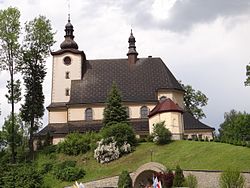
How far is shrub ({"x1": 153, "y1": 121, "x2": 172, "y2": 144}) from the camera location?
1802 inches

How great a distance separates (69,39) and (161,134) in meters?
20.7

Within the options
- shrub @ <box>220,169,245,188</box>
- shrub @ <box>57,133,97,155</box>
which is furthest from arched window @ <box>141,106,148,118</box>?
shrub @ <box>220,169,245,188</box>

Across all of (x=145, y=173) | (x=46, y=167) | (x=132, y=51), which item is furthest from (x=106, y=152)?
(x=132, y=51)

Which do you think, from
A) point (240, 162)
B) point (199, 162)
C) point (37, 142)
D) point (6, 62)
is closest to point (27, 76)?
point (6, 62)

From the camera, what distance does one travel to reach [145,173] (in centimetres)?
3859

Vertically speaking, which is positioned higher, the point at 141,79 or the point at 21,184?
the point at 141,79

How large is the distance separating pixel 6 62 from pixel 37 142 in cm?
1007

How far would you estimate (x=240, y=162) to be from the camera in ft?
117

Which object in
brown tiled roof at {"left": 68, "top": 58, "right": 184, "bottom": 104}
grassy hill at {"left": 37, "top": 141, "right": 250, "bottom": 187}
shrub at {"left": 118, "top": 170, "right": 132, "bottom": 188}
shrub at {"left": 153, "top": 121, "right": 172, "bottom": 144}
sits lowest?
shrub at {"left": 118, "top": 170, "right": 132, "bottom": 188}

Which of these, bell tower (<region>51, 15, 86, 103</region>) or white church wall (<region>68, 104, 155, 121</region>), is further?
bell tower (<region>51, 15, 86, 103</region>)

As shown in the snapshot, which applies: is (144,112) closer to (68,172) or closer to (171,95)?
(171,95)

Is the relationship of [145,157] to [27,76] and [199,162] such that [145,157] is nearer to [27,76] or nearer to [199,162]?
[199,162]

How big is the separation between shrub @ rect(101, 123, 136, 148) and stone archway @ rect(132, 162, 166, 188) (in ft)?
22.7

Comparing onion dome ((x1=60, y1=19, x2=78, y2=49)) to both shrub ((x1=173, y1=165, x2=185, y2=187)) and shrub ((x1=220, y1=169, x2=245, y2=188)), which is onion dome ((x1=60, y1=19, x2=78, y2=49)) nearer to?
shrub ((x1=173, y1=165, x2=185, y2=187))
